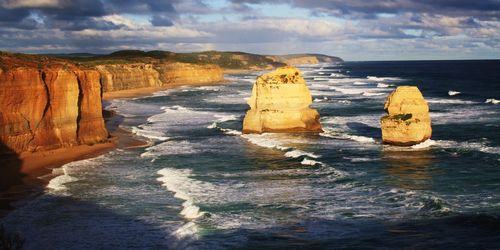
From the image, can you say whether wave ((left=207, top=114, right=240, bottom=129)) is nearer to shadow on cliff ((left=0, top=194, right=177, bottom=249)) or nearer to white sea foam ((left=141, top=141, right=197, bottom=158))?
white sea foam ((left=141, top=141, right=197, bottom=158))

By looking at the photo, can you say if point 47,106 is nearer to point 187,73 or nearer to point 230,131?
point 230,131

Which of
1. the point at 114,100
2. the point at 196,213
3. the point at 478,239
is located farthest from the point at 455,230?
the point at 114,100

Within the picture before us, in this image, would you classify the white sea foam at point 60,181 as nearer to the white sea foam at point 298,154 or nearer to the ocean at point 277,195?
the ocean at point 277,195

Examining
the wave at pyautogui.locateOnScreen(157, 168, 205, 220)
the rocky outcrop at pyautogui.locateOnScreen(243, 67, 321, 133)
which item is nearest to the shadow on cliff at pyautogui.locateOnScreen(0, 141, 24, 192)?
the wave at pyautogui.locateOnScreen(157, 168, 205, 220)

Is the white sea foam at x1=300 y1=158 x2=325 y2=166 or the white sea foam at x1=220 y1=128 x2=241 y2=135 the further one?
the white sea foam at x1=220 y1=128 x2=241 y2=135

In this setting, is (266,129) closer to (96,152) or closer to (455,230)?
(96,152)

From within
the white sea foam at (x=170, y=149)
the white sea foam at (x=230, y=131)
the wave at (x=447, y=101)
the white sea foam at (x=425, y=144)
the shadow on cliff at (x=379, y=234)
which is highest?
the white sea foam at (x=425, y=144)

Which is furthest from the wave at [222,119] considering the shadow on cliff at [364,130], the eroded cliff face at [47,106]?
the eroded cliff face at [47,106]
